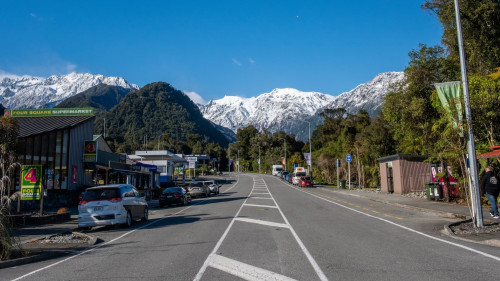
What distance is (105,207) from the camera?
1465cm

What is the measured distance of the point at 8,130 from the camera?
16859mm

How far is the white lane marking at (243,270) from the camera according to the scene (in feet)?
22.0

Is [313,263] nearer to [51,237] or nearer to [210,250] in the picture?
[210,250]

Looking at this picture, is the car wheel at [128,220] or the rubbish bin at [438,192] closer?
the car wheel at [128,220]

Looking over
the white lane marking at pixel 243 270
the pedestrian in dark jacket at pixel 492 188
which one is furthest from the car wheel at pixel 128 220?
the pedestrian in dark jacket at pixel 492 188

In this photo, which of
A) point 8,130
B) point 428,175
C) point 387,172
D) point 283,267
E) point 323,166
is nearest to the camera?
point 283,267

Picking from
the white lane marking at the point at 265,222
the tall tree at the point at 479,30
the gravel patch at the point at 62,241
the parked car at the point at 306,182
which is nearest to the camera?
the gravel patch at the point at 62,241

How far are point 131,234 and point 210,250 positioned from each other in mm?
4808

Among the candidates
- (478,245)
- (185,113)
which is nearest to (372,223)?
(478,245)

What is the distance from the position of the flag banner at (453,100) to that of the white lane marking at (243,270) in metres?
8.70

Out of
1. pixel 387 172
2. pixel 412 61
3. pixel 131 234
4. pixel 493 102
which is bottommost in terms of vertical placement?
pixel 131 234

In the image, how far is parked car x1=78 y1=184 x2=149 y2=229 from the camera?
47.8ft

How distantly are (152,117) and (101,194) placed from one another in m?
157

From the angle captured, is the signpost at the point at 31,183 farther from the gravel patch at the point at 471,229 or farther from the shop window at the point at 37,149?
the gravel patch at the point at 471,229
